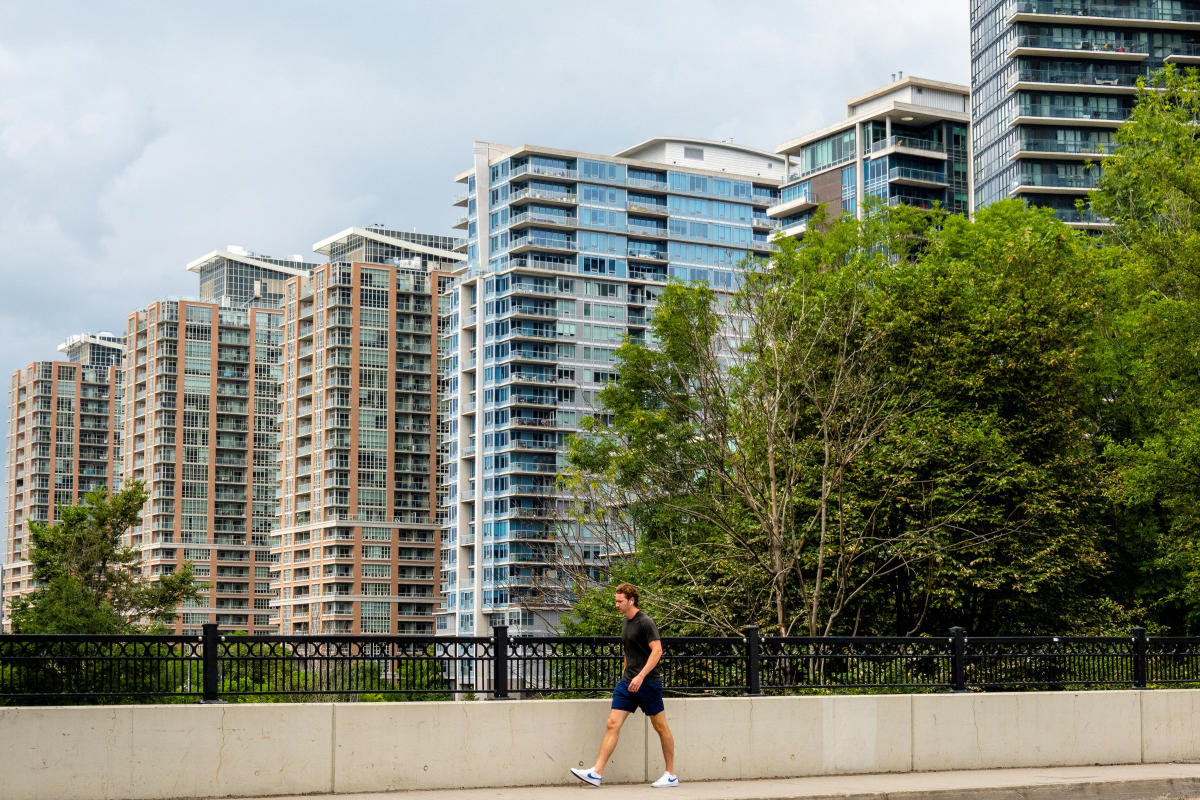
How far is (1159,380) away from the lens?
3481 centimetres

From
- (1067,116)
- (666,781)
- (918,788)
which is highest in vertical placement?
(1067,116)

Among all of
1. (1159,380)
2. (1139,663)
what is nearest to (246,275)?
(1159,380)

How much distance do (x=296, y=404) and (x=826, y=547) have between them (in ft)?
423

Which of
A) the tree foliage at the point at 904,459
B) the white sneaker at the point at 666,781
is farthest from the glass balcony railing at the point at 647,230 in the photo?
the white sneaker at the point at 666,781

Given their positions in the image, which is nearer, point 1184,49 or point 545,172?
point 1184,49

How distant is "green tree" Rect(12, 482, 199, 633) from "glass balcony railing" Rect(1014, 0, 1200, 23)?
72.4 metres

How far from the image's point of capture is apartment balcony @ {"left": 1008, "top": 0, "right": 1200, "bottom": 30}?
105m

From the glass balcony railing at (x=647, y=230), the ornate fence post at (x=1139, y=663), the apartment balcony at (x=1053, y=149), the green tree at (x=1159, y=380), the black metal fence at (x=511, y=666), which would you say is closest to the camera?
the black metal fence at (x=511, y=666)

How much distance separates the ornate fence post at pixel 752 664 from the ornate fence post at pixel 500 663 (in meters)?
2.74

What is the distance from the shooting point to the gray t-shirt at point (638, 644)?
13.9 metres

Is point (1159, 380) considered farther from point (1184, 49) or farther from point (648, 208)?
point (648, 208)

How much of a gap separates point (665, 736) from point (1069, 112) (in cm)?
9932

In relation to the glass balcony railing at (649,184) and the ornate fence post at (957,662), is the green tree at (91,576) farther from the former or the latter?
the glass balcony railing at (649,184)

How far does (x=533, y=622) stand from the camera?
11669 centimetres
